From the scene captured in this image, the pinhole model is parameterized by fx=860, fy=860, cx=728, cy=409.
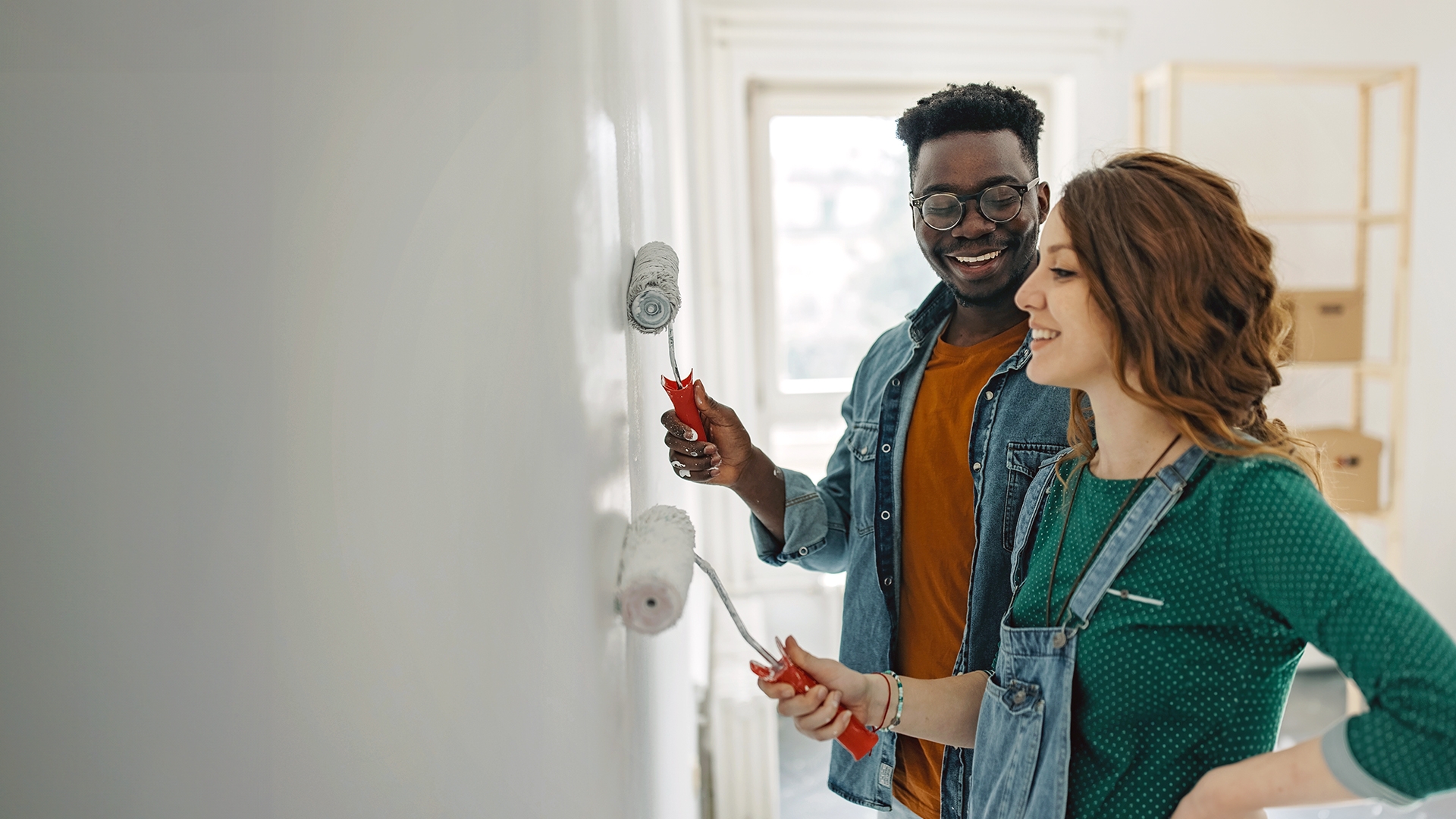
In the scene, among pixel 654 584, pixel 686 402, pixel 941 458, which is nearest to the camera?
pixel 654 584

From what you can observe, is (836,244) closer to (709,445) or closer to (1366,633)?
(709,445)

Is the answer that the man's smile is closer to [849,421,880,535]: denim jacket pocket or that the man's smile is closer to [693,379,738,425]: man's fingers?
[849,421,880,535]: denim jacket pocket

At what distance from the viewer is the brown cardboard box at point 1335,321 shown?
2.64m

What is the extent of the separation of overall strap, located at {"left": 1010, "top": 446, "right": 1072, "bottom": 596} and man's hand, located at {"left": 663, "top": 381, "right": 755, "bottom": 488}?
33cm

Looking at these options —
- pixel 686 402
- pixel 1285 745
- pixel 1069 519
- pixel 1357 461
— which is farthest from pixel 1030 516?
pixel 1357 461

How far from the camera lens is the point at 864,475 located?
122 cm

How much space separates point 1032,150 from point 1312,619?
2.49 ft

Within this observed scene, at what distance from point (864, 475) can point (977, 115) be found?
1.67 feet

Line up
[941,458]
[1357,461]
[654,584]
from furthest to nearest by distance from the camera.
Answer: [1357,461] < [941,458] < [654,584]

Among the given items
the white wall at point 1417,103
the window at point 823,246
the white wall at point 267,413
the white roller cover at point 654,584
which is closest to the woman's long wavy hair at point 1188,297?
the white roller cover at point 654,584

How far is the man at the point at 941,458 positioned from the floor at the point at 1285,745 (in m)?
1.13

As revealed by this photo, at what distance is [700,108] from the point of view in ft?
8.54

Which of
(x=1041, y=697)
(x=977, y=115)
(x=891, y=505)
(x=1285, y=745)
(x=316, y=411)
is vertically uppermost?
(x=977, y=115)

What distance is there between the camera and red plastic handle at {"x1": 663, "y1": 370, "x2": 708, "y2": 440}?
0.90 m
